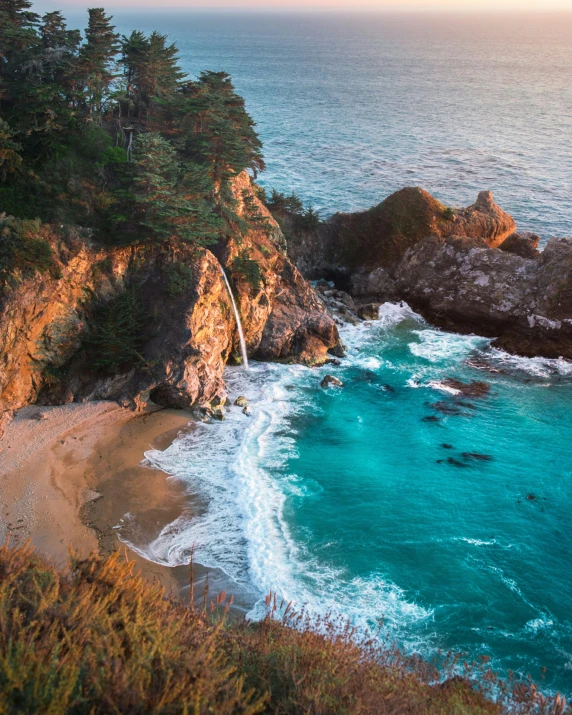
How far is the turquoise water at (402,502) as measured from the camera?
65.7ft

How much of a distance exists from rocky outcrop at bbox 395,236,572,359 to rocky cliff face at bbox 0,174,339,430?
48.1 feet

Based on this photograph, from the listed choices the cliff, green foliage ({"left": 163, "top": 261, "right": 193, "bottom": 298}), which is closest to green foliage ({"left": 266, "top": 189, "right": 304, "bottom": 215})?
the cliff

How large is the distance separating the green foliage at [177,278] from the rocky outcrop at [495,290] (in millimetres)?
19165

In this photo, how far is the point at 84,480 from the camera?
24.7 meters

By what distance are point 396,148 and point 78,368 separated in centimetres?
6510

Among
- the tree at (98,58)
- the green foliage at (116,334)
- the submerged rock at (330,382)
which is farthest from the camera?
the submerged rock at (330,382)

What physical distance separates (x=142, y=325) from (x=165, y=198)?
22.2 feet

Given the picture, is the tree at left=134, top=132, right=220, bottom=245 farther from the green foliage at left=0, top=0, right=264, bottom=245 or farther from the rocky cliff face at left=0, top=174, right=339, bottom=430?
the rocky cliff face at left=0, top=174, right=339, bottom=430

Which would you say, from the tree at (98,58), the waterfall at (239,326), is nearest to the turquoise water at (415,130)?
the waterfall at (239,326)

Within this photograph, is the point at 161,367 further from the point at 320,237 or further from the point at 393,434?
the point at 320,237

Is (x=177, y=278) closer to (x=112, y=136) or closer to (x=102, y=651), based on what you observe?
(x=112, y=136)

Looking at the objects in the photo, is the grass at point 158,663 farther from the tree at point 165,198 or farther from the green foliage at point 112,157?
the green foliage at point 112,157

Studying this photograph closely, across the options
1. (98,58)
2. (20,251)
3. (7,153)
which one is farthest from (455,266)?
(7,153)

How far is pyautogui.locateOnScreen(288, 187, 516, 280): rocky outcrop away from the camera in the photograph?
4631 cm
